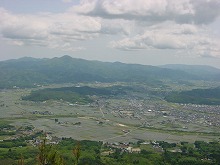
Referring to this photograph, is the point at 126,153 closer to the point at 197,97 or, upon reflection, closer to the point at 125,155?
the point at 125,155

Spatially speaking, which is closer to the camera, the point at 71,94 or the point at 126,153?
the point at 126,153

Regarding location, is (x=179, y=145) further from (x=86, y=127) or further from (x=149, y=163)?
(x=86, y=127)

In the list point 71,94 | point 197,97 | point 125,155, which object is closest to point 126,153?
point 125,155

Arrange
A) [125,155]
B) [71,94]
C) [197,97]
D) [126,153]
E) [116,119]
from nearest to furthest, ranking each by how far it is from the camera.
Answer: [125,155] → [126,153] → [116,119] → [71,94] → [197,97]

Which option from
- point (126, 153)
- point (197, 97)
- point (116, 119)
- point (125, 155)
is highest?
point (197, 97)

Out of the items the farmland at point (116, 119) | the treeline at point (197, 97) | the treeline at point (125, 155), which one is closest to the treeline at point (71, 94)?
the farmland at point (116, 119)

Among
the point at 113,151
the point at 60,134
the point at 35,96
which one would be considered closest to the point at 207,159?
the point at 113,151

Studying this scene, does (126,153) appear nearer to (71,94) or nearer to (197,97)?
(71,94)

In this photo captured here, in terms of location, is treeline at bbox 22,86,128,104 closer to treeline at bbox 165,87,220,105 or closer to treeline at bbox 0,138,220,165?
treeline at bbox 165,87,220,105

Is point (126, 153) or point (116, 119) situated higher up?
point (126, 153)

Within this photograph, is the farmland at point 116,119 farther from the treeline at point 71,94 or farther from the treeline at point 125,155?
the treeline at point 125,155

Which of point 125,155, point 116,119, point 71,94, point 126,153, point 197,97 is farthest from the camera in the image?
point 197,97
